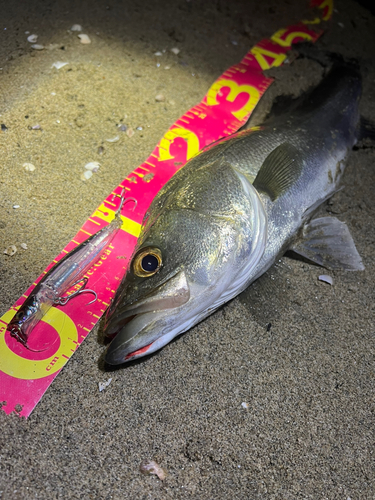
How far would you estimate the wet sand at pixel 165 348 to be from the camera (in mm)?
1767

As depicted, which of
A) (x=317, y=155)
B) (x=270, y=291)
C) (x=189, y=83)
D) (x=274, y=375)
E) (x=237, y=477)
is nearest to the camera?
(x=237, y=477)

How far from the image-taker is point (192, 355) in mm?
2070

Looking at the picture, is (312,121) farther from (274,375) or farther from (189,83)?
(274,375)

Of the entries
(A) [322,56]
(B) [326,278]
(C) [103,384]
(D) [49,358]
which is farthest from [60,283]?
(A) [322,56]

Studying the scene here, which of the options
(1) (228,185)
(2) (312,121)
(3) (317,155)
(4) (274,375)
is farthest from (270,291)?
(2) (312,121)

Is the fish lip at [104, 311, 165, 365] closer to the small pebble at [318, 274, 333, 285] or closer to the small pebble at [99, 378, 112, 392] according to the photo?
the small pebble at [99, 378, 112, 392]

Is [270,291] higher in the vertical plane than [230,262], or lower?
lower

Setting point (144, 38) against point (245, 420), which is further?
point (144, 38)

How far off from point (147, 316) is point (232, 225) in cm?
59

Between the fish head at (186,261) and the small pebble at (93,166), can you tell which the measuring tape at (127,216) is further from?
the fish head at (186,261)

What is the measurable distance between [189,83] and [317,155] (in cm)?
130

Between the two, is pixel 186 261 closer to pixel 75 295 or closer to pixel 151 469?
pixel 75 295

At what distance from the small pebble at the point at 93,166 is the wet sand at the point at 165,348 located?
48mm

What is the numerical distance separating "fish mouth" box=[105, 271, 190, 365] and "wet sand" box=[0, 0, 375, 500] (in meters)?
0.35
